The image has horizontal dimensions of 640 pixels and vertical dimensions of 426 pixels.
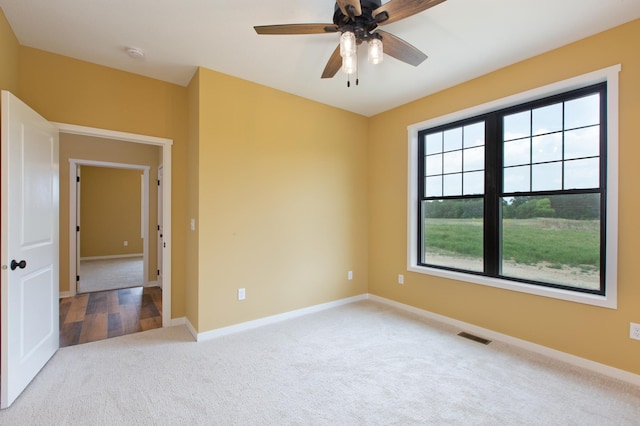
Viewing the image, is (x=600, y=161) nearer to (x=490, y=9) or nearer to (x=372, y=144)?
(x=490, y=9)

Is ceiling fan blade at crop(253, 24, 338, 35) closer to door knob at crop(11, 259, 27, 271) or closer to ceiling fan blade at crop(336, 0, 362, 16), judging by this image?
ceiling fan blade at crop(336, 0, 362, 16)

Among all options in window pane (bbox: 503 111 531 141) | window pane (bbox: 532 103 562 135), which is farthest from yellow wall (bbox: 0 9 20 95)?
window pane (bbox: 532 103 562 135)

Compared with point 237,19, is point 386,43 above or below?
below

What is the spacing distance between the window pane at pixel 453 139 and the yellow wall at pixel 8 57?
418 centimetres

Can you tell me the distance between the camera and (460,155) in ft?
11.3

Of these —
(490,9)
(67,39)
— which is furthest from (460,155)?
(67,39)

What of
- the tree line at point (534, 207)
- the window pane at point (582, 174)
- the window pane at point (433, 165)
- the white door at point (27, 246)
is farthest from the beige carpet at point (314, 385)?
the window pane at point (433, 165)

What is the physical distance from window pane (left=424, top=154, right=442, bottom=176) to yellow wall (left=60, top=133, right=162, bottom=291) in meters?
4.24

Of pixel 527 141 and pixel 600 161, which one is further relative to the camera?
pixel 527 141

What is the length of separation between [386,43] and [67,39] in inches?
107

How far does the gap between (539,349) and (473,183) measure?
173cm

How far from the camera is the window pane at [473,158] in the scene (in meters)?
3.22

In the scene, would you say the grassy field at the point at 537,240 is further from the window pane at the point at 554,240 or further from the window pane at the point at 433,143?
the window pane at the point at 433,143

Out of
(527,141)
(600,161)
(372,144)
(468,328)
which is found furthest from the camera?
(372,144)
